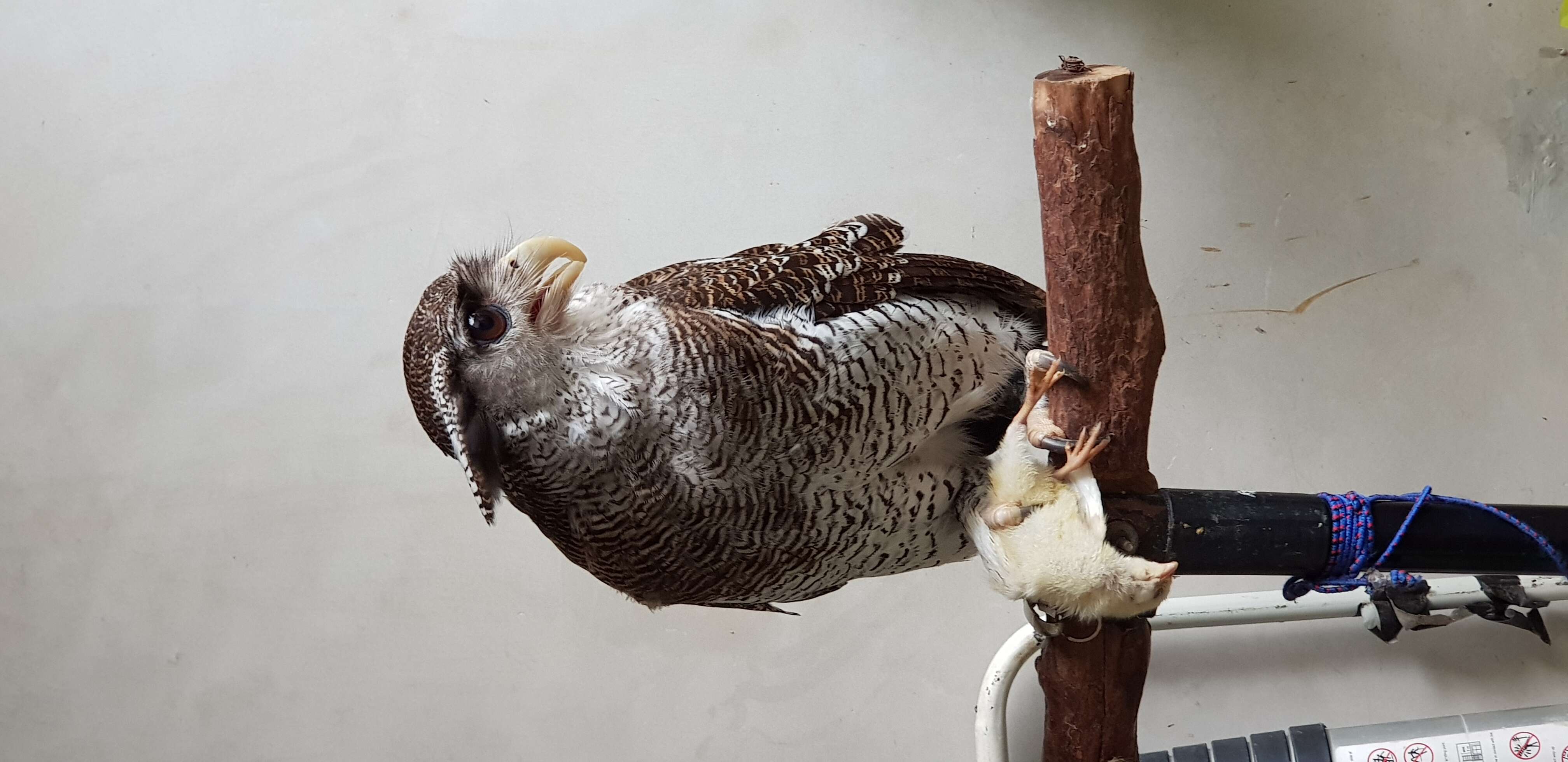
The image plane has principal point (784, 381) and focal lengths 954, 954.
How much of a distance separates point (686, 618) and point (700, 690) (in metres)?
0.14

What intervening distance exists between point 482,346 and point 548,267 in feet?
0.34

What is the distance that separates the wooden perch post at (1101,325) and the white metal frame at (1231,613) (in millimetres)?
607

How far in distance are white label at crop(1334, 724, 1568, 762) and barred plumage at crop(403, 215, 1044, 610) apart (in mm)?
1114

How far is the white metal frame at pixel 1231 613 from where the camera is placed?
63.2 inches

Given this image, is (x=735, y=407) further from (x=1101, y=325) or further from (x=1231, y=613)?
(x=1231, y=613)

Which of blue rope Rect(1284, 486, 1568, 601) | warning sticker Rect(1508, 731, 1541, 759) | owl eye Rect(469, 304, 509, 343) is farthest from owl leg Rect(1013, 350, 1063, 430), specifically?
warning sticker Rect(1508, 731, 1541, 759)

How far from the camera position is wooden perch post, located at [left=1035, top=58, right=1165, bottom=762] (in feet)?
2.85

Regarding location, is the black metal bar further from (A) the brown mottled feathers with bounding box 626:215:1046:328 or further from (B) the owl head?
(B) the owl head

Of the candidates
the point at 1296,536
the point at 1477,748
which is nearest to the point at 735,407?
the point at 1296,536

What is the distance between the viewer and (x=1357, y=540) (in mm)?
1018

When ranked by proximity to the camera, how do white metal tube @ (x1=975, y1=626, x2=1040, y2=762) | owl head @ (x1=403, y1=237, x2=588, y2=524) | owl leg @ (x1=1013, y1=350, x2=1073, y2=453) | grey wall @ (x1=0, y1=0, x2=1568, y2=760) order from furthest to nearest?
grey wall @ (x1=0, y1=0, x2=1568, y2=760) → white metal tube @ (x1=975, y1=626, x2=1040, y2=762) → owl leg @ (x1=1013, y1=350, x2=1073, y2=453) → owl head @ (x1=403, y1=237, x2=588, y2=524)

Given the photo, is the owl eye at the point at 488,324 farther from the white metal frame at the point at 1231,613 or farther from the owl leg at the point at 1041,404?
the white metal frame at the point at 1231,613

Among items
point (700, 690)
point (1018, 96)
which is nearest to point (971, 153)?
point (1018, 96)

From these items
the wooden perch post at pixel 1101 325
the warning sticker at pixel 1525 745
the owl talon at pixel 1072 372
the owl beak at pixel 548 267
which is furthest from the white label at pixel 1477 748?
the owl beak at pixel 548 267
